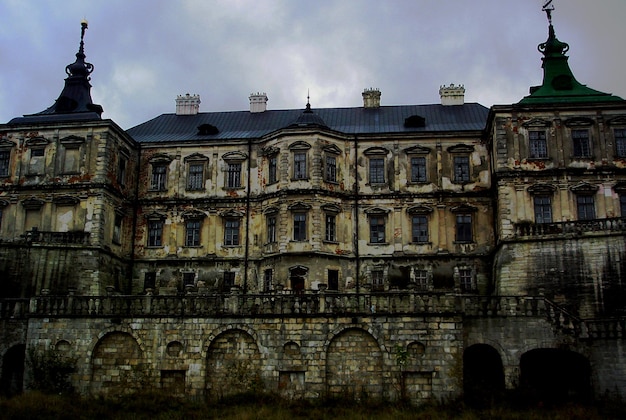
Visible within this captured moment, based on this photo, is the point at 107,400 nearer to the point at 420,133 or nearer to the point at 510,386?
the point at 510,386

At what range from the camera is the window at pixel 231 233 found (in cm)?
4228

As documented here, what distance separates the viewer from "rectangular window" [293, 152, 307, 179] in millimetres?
40875

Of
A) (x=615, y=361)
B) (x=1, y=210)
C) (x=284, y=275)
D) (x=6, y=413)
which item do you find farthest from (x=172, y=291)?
(x=615, y=361)

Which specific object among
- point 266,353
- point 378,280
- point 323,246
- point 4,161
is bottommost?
point 266,353

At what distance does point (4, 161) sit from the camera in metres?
41.4

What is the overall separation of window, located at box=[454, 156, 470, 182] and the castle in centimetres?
13

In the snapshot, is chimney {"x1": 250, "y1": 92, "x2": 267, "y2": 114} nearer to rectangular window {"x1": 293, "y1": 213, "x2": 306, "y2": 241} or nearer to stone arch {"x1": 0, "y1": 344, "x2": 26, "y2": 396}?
rectangular window {"x1": 293, "y1": 213, "x2": 306, "y2": 241}

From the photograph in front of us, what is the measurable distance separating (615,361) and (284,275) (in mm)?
17568

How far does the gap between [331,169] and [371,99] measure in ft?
27.6

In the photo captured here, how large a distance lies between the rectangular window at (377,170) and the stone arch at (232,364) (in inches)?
660

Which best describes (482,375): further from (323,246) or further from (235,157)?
(235,157)

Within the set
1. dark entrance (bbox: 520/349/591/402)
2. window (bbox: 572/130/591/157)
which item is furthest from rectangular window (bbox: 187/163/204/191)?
dark entrance (bbox: 520/349/591/402)

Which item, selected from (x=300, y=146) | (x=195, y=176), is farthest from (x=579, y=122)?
(x=195, y=176)

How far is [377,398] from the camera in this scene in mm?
26844
